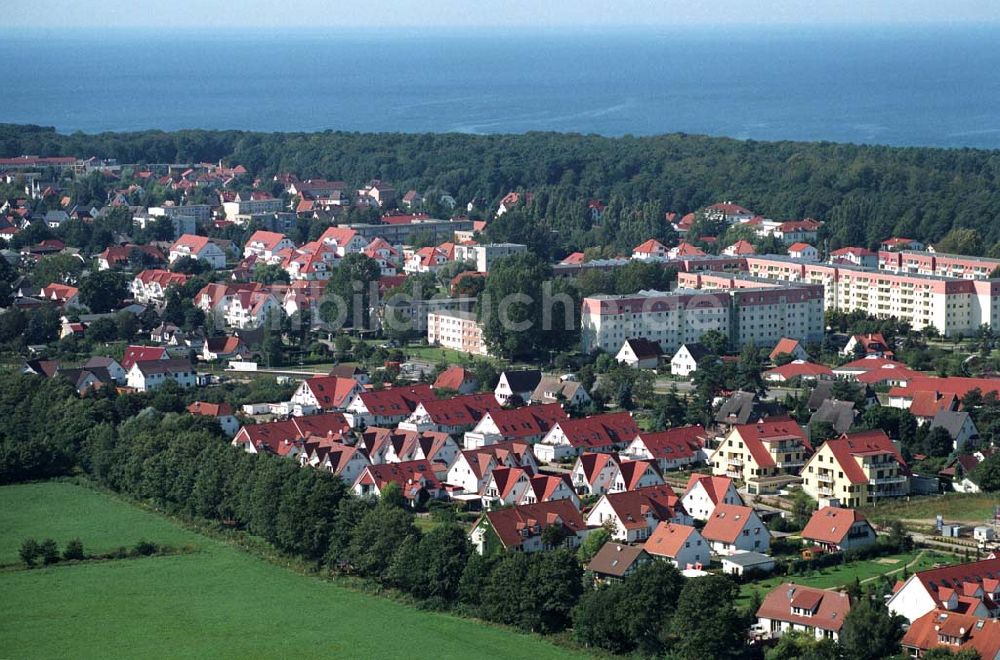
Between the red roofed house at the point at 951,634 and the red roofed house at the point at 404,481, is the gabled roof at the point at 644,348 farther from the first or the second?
the red roofed house at the point at 951,634

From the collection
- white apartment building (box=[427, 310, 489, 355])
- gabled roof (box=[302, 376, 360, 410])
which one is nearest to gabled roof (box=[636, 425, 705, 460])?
gabled roof (box=[302, 376, 360, 410])

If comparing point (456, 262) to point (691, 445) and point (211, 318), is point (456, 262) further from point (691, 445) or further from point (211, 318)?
point (691, 445)

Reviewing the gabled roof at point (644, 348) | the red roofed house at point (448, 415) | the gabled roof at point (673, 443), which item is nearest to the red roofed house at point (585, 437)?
the gabled roof at point (673, 443)

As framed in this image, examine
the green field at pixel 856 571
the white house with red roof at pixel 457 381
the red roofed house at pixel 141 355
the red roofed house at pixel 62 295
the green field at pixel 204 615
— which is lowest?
the green field at pixel 204 615

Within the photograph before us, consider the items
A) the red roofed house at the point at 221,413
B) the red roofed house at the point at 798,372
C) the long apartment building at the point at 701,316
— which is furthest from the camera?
the long apartment building at the point at 701,316

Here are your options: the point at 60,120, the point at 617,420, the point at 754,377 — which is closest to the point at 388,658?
the point at 617,420

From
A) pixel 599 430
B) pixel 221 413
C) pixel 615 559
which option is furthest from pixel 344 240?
pixel 615 559

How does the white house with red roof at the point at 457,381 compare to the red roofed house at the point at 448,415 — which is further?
the white house with red roof at the point at 457,381
